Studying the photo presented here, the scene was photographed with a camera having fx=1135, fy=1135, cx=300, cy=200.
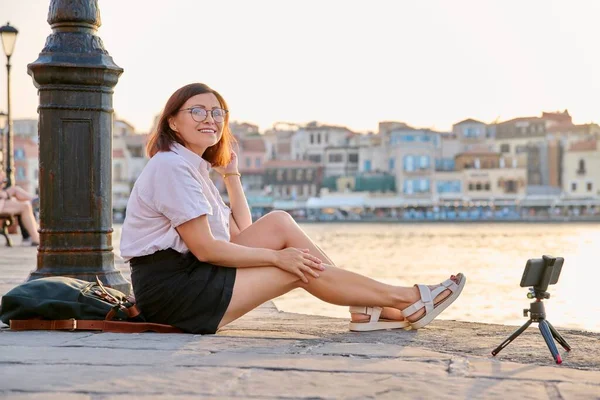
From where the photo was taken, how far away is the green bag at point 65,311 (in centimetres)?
431

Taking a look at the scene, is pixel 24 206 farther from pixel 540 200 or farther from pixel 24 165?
pixel 540 200

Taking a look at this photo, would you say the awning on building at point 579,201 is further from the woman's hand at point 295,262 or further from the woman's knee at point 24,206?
the woman's hand at point 295,262

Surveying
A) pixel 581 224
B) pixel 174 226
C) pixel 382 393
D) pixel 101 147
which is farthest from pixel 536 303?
pixel 581 224

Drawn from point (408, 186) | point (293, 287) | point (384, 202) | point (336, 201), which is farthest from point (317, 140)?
point (293, 287)

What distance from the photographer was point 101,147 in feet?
18.4

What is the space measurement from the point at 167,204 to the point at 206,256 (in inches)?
9.6

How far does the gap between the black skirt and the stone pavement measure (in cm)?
11

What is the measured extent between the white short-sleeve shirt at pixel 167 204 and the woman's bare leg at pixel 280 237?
0.12 metres

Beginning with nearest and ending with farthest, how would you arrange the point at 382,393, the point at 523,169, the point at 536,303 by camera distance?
the point at 382,393 → the point at 536,303 → the point at 523,169

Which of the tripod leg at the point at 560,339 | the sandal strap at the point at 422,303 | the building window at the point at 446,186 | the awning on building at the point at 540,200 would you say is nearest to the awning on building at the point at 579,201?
the awning on building at the point at 540,200

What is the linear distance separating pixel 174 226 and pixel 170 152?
0.95 ft

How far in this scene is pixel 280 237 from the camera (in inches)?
176

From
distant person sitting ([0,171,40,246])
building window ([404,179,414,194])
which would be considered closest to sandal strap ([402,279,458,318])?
distant person sitting ([0,171,40,246])

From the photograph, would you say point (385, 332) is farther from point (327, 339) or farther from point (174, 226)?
point (174, 226)
